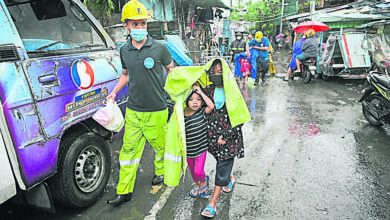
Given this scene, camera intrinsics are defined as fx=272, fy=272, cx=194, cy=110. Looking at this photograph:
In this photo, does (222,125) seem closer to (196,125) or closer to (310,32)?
(196,125)

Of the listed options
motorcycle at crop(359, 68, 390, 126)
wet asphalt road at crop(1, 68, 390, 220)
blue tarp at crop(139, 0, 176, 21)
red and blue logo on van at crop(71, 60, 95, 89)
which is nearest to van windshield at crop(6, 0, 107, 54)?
red and blue logo on van at crop(71, 60, 95, 89)

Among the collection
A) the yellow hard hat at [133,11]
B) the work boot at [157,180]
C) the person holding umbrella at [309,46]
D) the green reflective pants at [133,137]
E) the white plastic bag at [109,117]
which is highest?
the yellow hard hat at [133,11]

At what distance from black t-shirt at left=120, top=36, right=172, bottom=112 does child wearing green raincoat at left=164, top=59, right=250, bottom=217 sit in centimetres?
27

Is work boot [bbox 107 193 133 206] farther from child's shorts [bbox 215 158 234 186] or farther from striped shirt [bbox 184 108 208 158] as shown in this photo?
child's shorts [bbox 215 158 234 186]

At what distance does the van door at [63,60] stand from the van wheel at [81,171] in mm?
268

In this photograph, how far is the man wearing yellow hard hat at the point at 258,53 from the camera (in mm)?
9461

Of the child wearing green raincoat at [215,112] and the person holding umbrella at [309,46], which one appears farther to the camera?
the person holding umbrella at [309,46]

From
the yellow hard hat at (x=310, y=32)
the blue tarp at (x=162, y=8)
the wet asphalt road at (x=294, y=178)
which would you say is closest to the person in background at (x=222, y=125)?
the wet asphalt road at (x=294, y=178)

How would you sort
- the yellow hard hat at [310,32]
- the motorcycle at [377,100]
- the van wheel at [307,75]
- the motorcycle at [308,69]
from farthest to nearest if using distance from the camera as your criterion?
the van wheel at [307,75] < the motorcycle at [308,69] < the yellow hard hat at [310,32] < the motorcycle at [377,100]

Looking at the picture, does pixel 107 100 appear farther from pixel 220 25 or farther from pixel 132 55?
pixel 220 25

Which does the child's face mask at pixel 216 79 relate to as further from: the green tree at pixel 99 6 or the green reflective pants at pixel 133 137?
the green tree at pixel 99 6

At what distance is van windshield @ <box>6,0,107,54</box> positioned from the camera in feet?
10.4

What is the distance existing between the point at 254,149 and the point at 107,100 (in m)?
2.59

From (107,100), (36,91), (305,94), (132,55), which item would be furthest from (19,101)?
(305,94)
